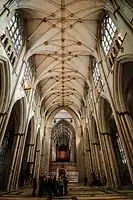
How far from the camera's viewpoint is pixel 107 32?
14539mm

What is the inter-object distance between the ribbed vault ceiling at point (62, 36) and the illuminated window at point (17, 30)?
2.68ft

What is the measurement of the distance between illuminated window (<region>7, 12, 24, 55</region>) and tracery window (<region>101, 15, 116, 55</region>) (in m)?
7.22

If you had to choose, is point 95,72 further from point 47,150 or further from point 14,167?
point 47,150

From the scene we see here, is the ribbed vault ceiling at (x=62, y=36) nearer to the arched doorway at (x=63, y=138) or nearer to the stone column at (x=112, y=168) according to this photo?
the stone column at (x=112, y=168)

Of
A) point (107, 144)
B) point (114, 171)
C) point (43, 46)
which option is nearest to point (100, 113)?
point (107, 144)

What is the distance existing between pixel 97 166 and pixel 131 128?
10289 mm

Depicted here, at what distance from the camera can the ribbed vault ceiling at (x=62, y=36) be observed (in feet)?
45.9

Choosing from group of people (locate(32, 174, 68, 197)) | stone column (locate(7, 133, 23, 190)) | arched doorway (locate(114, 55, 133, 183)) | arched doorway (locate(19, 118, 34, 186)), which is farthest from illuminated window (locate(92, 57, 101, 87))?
group of people (locate(32, 174, 68, 197))

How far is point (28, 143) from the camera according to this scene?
2178 cm

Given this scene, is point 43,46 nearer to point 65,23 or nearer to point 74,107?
point 65,23

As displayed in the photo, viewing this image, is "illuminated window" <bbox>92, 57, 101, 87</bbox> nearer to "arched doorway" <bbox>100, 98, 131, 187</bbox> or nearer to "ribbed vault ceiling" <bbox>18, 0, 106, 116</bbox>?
"ribbed vault ceiling" <bbox>18, 0, 106, 116</bbox>

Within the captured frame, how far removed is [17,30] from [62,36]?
4.32 metres

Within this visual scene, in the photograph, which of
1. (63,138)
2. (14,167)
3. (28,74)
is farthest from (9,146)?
(63,138)

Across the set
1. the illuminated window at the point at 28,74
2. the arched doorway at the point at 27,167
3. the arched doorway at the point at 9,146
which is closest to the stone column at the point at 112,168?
the arched doorway at the point at 9,146
